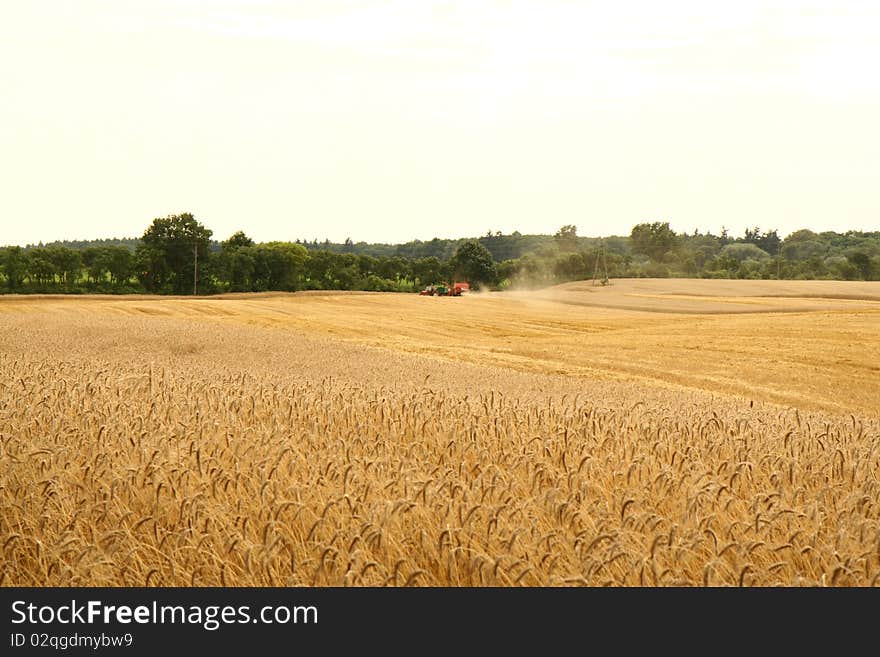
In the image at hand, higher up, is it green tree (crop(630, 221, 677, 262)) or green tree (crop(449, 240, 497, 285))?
green tree (crop(630, 221, 677, 262))

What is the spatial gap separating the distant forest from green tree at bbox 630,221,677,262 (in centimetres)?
12

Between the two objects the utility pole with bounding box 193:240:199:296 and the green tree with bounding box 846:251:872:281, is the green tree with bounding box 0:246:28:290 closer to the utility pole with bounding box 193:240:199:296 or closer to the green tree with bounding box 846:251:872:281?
the utility pole with bounding box 193:240:199:296

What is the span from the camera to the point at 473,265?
85.6 m

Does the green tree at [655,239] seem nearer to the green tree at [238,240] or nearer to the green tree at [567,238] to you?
the green tree at [567,238]

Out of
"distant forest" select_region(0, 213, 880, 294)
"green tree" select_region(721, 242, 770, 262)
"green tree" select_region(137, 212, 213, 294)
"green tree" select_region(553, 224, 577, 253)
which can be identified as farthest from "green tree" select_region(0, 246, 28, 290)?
"green tree" select_region(721, 242, 770, 262)

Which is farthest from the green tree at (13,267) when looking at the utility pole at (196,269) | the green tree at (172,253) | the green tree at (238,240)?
the green tree at (238,240)

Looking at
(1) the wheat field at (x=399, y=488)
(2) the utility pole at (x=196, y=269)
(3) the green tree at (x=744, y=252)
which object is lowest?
(1) the wheat field at (x=399, y=488)

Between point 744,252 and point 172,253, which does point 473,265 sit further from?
point 744,252

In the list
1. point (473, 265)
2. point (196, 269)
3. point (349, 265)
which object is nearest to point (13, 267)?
point (196, 269)

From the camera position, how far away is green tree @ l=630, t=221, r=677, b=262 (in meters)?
103

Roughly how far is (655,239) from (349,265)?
1542 inches

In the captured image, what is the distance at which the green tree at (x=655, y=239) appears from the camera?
10312cm

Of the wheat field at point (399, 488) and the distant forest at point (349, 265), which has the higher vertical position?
the distant forest at point (349, 265)

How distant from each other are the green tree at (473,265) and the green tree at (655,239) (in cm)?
2530
